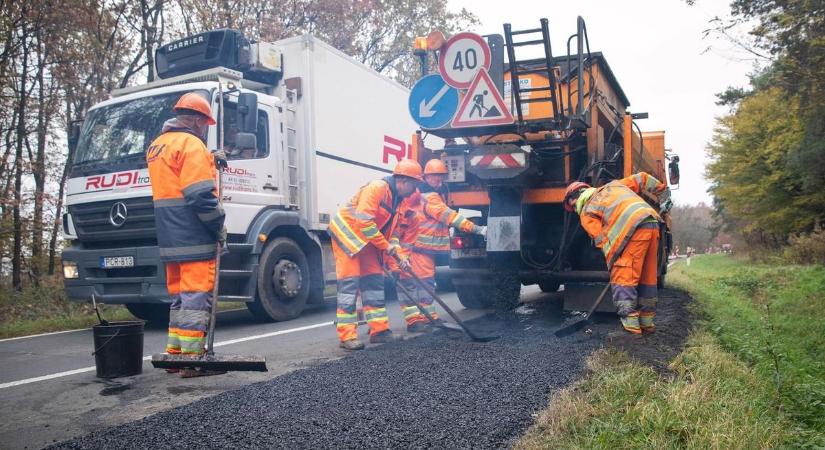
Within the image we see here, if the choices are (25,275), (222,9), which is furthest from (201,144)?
(222,9)

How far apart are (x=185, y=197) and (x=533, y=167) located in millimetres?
3428

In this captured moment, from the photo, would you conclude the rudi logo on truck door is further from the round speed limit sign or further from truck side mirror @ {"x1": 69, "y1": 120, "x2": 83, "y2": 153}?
the round speed limit sign

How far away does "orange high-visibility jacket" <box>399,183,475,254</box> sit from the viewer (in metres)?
6.66

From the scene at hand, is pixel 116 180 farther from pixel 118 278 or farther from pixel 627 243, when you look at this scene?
pixel 627 243

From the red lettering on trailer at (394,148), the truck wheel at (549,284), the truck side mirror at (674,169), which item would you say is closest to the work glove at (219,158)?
the truck wheel at (549,284)

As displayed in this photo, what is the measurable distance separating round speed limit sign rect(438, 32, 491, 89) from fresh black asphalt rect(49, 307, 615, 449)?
254cm

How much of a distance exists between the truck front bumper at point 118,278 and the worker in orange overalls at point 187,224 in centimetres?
218

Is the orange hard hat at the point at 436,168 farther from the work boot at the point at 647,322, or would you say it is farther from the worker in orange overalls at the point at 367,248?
the work boot at the point at 647,322

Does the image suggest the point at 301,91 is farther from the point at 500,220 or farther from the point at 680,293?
the point at 680,293

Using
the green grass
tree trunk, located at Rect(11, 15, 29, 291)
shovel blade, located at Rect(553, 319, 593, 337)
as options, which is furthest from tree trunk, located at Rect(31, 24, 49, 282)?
the green grass

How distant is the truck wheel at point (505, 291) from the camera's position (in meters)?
6.85

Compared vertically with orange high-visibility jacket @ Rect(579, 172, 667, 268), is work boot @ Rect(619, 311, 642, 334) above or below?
below

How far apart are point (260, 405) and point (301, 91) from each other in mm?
5509

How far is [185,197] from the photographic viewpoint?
4449mm
